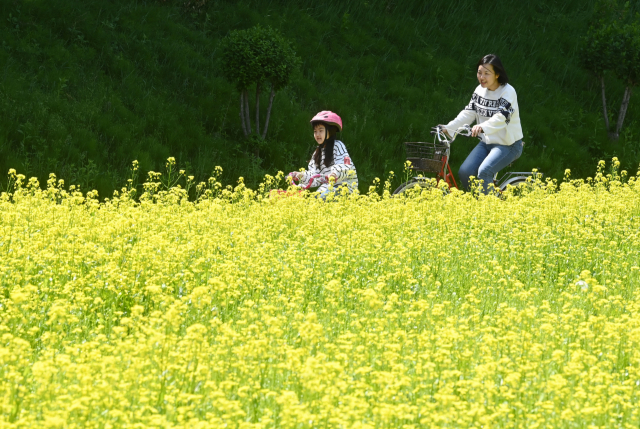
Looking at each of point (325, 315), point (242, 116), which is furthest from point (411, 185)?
point (325, 315)

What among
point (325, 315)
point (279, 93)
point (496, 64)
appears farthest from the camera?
point (279, 93)

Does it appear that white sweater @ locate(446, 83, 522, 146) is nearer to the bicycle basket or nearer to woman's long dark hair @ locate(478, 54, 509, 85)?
woman's long dark hair @ locate(478, 54, 509, 85)

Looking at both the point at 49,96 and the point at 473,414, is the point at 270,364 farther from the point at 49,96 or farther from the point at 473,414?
the point at 49,96

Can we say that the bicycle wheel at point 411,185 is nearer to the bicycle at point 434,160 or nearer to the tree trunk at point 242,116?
the bicycle at point 434,160

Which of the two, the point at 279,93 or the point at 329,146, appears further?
the point at 279,93

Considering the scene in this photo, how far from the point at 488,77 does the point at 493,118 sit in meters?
0.48

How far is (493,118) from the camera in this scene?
866 cm

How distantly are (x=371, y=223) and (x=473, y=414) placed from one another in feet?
14.8

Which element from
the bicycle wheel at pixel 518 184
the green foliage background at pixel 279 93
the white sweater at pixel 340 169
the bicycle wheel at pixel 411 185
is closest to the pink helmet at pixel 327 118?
the white sweater at pixel 340 169

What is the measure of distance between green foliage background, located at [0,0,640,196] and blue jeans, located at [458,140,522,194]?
11.2 feet

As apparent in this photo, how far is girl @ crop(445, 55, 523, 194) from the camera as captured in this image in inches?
340

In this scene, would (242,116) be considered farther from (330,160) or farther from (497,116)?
(497,116)

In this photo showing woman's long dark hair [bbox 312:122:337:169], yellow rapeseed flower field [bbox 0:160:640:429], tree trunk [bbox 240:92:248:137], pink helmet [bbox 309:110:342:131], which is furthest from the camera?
tree trunk [bbox 240:92:248:137]

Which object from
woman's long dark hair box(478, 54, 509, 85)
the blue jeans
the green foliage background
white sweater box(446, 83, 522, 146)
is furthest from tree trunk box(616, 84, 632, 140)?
woman's long dark hair box(478, 54, 509, 85)
